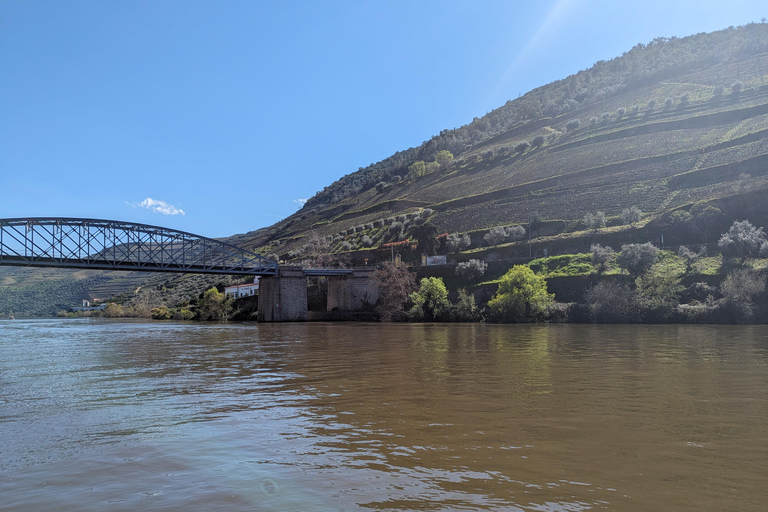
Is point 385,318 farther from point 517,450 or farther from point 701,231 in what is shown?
point 517,450

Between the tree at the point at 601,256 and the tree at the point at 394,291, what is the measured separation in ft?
67.0

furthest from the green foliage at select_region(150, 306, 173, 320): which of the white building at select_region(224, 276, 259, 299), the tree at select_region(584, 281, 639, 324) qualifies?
the tree at select_region(584, 281, 639, 324)

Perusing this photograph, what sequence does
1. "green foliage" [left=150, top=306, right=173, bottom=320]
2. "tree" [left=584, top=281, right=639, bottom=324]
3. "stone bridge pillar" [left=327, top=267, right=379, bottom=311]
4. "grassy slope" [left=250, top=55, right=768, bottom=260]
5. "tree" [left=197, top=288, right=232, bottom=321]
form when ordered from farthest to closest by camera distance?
"green foliage" [left=150, top=306, right=173, bottom=320], "tree" [left=197, top=288, right=232, bottom=321], "stone bridge pillar" [left=327, top=267, right=379, bottom=311], "grassy slope" [left=250, top=55, right=768, bottom=260], "tree" [left=584, top=281, right=639, bottom=324]

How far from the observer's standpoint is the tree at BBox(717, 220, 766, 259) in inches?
1716

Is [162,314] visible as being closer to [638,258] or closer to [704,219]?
[638,258]

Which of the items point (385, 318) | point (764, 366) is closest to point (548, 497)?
point (764, 366)

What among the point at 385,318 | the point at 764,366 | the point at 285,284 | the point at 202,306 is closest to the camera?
the point at 764,366

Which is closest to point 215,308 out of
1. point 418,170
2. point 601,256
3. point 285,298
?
point 285,298

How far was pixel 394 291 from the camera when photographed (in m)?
60.5

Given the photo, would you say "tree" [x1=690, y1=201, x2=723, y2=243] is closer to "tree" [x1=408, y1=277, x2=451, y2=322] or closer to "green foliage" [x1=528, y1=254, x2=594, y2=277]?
"green foliage" [x1=528, y1=254, x2=594, y2=277]

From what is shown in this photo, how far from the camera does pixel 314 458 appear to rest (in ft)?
22.0

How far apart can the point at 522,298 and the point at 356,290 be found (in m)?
28.8

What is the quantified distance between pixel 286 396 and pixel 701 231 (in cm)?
5369

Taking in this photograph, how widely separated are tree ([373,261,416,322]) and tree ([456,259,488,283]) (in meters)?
5.89
